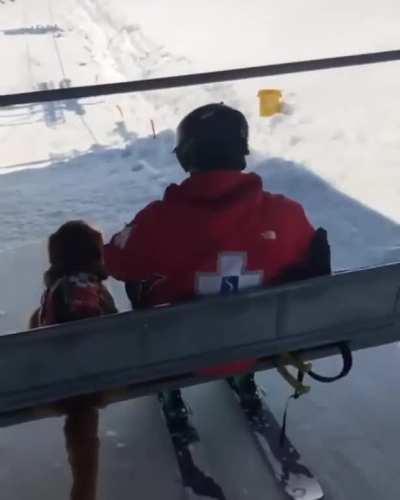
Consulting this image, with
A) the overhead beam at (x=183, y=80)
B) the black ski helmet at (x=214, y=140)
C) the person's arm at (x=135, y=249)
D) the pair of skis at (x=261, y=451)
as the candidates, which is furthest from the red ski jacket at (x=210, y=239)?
the pair of skis at (x=261, y=451)

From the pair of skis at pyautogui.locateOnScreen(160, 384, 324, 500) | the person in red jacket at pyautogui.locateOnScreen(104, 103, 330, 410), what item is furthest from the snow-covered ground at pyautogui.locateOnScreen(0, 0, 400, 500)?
the person in red jacket at pyautogui.locateOnScreen(104, 103, 330, 410)

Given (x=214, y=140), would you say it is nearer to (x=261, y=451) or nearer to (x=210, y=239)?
(x=210, y=239)

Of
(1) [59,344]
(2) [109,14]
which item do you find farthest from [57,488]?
(2) [109,14]

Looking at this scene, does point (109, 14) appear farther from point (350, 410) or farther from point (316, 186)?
point (350, 410)

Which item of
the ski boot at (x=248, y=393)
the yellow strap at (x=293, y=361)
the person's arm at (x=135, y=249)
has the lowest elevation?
the ski boot at (x=248, y=393)

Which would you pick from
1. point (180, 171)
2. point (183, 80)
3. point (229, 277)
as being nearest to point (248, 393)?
point (229, 277)

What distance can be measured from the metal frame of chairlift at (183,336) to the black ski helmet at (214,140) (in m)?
0.09

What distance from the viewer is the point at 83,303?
1.42 metres

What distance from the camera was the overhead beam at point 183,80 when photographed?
126 cm

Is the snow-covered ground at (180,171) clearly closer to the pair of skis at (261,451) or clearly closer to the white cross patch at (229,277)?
the pair of skis at (261,451)

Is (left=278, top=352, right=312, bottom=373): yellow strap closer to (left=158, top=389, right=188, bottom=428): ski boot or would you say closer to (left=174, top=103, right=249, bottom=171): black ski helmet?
(left=174, top=103, right=249, bottom=171): black ski helmet

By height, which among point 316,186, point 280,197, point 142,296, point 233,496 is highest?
point 280,197

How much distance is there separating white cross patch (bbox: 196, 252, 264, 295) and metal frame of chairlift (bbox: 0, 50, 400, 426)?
0.12 metres

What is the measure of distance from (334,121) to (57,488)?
314cm
